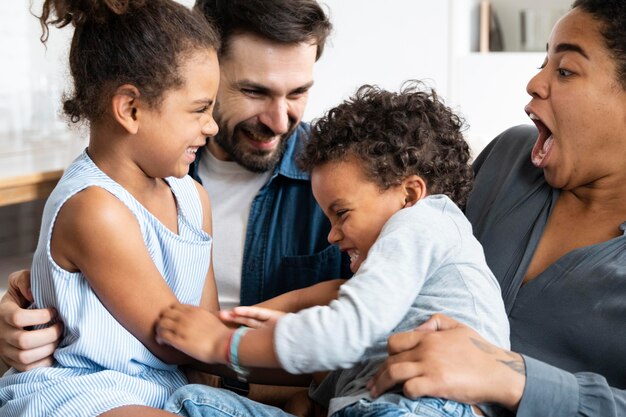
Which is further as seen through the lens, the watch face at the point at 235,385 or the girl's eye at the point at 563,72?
the watch face at the point at 235,385

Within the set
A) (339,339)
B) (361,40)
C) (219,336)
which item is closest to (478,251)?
(339,339)

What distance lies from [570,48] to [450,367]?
731mm

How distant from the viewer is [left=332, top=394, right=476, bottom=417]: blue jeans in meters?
1.39

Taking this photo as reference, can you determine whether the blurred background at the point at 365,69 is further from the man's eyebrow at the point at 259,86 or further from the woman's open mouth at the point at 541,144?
the woman's open mouth at the point at 541,144

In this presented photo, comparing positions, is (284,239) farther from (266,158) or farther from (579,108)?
(579,108)

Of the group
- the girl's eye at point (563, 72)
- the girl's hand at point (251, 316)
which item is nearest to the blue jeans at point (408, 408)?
the girl's hand at point (251, 316)

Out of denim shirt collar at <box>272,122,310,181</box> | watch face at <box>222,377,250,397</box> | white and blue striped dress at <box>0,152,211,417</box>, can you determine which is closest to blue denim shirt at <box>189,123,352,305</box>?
denim shirt collar at <box>272,122,310,181</box>

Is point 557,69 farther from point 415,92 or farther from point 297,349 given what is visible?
point 297,349

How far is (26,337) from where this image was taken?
1635 millimetres

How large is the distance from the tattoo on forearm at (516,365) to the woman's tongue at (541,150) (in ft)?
1.62

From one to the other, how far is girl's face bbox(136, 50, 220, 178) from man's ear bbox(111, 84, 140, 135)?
0.8 inches

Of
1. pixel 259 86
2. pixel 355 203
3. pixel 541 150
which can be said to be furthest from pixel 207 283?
pixel 541 150

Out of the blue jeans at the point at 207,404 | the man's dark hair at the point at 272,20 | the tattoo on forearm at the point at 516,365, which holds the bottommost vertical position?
the blue jeans at the point at 207,404

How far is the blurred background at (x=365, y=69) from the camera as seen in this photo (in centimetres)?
308
